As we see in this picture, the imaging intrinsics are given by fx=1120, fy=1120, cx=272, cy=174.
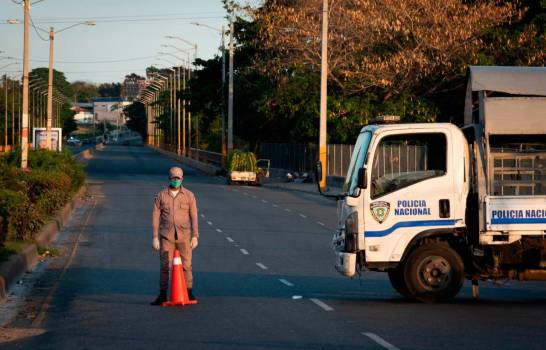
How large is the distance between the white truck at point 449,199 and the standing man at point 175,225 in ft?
6.81

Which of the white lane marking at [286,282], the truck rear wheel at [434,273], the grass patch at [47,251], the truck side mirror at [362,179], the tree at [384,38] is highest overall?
the tree at [384,38]

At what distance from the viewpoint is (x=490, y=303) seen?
15.4 metres

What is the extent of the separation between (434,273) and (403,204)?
1018mm

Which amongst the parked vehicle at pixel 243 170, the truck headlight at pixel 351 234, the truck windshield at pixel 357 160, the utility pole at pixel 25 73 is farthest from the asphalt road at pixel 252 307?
the parked vehicle at pixel 243 170

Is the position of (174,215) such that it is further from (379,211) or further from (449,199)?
(449,199)

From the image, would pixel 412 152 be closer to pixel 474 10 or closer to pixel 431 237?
pixel 431 237

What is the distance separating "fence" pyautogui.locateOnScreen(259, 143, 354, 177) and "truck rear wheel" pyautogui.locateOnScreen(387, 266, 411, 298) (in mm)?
36325

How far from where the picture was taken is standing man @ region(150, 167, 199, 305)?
49.9ft

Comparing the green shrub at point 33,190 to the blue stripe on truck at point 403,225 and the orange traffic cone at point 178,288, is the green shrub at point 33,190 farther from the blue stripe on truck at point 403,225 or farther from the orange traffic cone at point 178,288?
the blue stripe on truck at point 403,225

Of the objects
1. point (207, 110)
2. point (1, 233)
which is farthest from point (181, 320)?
point (207, 110)

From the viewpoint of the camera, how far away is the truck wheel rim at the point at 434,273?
49.4ft

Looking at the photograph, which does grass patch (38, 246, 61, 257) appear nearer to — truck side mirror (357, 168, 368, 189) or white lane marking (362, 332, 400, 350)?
truck side mirror (357, 168, 368, 189)

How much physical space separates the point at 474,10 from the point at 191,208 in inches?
1639

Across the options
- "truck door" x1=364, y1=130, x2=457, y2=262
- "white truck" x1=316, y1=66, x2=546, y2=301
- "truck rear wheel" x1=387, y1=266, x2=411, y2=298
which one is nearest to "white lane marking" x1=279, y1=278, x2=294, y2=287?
"truck rear wheel" x1=387, y1=266, x2=411, y2=298
